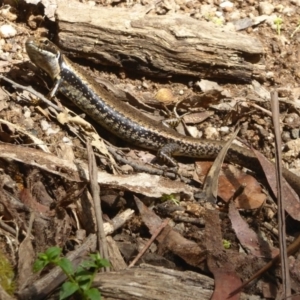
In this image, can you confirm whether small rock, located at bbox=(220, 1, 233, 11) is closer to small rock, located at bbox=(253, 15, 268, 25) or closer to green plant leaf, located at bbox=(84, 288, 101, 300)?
small rock, located at bbox=(253, 15, 268, 25)

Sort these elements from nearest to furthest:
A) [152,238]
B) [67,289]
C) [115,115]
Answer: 1. [67,289]
2. [152,238]
3. [115,115]

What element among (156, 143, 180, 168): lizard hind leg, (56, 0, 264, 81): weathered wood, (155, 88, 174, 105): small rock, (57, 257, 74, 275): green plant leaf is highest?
(56, 0, 264, 81): weathered wood

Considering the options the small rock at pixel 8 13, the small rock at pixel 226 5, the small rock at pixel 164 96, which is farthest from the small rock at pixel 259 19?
the small rock at pixel 8 13

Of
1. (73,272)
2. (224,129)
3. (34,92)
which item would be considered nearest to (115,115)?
(34,92)

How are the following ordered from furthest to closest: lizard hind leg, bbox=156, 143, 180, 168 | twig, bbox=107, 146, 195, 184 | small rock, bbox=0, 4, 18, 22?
small rock, bbox=0, 4, 18, 22
lizard hind leg, bbox=156, 143, 180, 168
twig, bbox=107, 146, 195, 184

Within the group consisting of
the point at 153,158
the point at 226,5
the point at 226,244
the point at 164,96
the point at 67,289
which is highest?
the point at 226,5

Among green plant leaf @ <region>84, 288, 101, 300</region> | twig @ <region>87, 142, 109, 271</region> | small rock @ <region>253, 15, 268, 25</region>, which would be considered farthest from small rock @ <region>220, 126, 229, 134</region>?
green plant leaf @ <region>84, 288, 101, 300</region>

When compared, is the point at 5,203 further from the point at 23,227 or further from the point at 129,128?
the point at 129,128

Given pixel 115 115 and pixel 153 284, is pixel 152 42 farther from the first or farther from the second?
pixel 153 284
